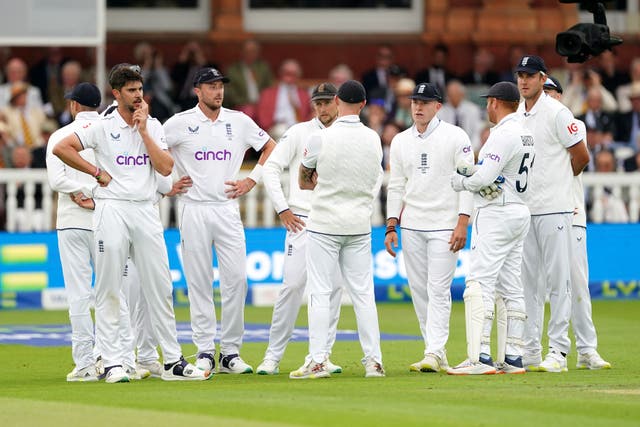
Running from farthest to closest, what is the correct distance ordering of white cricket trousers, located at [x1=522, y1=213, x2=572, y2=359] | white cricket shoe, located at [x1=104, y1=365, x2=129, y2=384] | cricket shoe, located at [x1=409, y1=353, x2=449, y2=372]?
white cricket trousers, located at [x1=522, y1=213, x2=572, y2=359] < cricket shoe, located at [x1=409, y1=353, x2=449, y2=372] < white cricket shoe, located at [x1=104, y1=365, x2=129, y2=384]

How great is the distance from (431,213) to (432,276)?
1.71 feet

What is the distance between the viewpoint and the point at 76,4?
23656 millimetres

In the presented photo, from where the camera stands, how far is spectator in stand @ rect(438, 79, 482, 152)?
24656 mm

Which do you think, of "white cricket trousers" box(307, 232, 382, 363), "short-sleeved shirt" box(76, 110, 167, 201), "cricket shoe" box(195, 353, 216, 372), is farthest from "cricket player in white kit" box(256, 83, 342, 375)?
"short-sleeved shirt" box(76, 110, 167, 201)

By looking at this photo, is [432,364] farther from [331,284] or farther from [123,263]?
[123,263]

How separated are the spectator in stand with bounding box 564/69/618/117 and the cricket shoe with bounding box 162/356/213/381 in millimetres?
13337

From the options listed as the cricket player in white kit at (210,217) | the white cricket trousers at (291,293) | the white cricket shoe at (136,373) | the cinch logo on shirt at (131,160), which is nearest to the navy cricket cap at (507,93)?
the white cricket trousers at (291,293)

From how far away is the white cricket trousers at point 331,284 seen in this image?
1323 centimetres

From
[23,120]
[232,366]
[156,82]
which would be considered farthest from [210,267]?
[156,82]

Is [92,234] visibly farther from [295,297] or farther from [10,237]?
[10,237]

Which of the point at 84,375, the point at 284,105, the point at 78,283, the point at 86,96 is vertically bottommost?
the point at 84,375

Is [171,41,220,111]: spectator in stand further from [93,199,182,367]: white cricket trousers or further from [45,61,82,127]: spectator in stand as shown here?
[93,199,182,367]: white cricket trousers

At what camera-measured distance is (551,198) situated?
551 inches

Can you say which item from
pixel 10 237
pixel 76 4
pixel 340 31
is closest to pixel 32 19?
pixel 76 4
